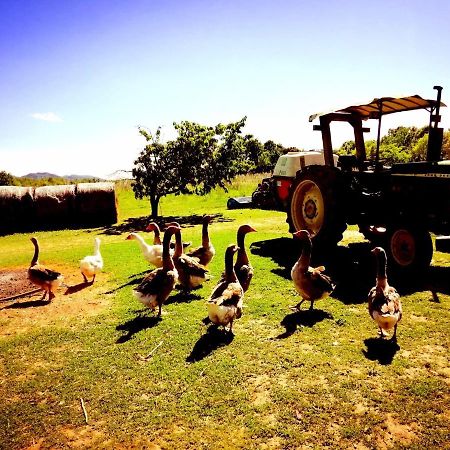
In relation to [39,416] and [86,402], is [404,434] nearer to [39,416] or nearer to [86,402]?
[86,402]

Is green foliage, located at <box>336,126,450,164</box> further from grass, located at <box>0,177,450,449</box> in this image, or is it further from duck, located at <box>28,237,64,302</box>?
duck, located at <box>28,237,64,302</box>

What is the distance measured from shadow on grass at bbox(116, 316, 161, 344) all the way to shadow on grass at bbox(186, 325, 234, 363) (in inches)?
45.3

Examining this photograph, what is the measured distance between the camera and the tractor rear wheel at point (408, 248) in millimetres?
7480

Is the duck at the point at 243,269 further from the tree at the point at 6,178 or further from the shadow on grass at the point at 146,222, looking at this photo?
the tree at the point at 6,178

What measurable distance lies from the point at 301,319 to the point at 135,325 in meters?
3.15

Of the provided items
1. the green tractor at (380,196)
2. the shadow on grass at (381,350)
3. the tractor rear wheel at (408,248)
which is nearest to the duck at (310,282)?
the shadow on grass at (381,350)

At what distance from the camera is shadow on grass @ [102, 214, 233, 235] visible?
17178 mm

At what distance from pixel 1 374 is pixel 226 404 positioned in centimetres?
354

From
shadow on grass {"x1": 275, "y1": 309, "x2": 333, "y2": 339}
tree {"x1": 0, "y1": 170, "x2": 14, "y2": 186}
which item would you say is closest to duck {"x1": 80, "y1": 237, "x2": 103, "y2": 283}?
shadow on grass {"x1": 275, "y1": 309, "x2": 333, "y2": 339}

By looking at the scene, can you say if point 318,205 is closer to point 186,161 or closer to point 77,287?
point 77,287

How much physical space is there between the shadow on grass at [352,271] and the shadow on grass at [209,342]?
276cm

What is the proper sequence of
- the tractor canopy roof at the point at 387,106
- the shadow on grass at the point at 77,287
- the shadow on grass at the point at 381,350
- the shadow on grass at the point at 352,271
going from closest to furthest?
1. the shadow on grass at the point at 381,350
2. the shadow on grass at the point at 352,271
3. the tractor canopy roof at the point at 387,106
4. the shadow on grass at the point at 77,287

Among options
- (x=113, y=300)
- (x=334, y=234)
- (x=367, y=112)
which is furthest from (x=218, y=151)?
(x=113, y=300)

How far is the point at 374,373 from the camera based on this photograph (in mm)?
4680
